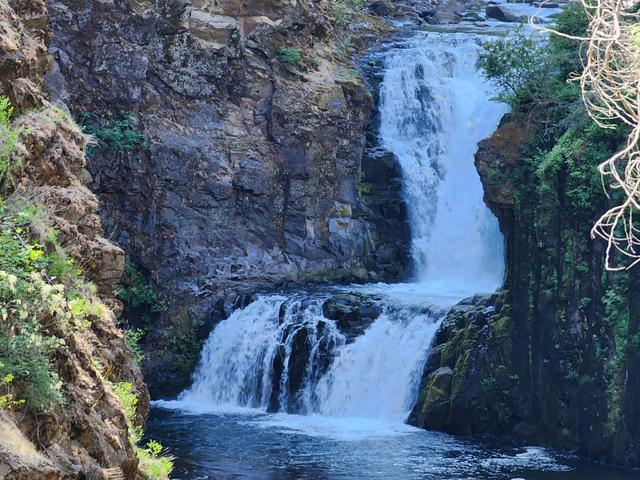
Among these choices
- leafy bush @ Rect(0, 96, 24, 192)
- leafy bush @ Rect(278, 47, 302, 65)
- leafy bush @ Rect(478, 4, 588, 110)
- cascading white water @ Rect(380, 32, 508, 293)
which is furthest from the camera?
leafy bush @ Rect(278, 47, 302, 65)

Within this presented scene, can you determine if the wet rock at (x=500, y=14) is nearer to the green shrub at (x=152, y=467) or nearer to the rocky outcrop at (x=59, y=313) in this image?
the rocky outcrop at (x=59, y=313)

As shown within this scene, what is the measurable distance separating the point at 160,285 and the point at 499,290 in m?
10.4

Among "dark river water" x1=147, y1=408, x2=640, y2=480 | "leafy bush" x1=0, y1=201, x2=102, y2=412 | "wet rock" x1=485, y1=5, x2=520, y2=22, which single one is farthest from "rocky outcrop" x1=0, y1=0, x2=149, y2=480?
"wet rock" x1=485, y1=5, x2=520, y2=22

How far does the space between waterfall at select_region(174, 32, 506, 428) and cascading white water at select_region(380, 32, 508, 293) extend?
0.11 ft

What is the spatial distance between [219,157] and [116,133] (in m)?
3.13

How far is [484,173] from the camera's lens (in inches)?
920

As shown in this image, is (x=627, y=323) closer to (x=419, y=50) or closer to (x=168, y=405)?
(x=168, y=405)

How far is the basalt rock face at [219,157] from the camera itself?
28844 millimetres

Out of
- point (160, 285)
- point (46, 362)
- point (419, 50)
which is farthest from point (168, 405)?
point (46, 362)

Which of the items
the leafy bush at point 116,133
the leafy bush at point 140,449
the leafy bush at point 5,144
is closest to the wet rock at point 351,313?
the leafy bush at point 116,133

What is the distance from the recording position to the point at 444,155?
3117 cm

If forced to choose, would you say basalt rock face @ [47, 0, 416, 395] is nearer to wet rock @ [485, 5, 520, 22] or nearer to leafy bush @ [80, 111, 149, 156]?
leafy bush @ [80, 111, 149, 156]

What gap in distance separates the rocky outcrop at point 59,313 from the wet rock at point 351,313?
1126 cm

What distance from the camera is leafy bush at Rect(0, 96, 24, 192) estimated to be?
32.9ft
